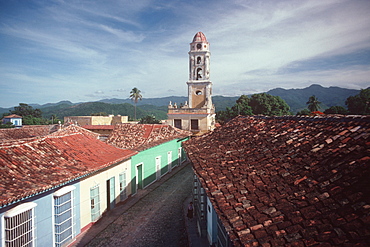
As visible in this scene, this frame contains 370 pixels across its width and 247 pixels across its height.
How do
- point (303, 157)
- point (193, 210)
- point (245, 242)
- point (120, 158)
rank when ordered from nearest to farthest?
point (245, 242)
point (303, 157)
point (193, 210)
point (120, 158)

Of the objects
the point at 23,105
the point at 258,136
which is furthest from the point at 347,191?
the point at 23,105

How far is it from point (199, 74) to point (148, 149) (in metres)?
16.4

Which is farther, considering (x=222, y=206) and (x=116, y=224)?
(x=116, y=224)

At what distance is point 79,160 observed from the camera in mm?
9023

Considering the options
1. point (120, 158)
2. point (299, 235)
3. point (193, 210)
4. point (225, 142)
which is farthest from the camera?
point (120, 158)

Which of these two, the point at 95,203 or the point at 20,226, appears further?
the point at 95,203

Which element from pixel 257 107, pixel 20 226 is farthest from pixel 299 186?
pixel 257 107

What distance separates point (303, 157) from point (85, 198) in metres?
7.15

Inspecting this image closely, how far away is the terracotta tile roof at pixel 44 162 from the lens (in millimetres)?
6137

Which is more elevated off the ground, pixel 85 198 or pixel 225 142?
pixel 225 142

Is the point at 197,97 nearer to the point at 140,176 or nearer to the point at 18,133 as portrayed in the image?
the point at 140,176

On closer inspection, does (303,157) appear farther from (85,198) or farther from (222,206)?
(85,198)

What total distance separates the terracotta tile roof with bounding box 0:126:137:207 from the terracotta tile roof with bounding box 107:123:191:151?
13.0 ft

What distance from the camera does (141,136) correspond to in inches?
666
